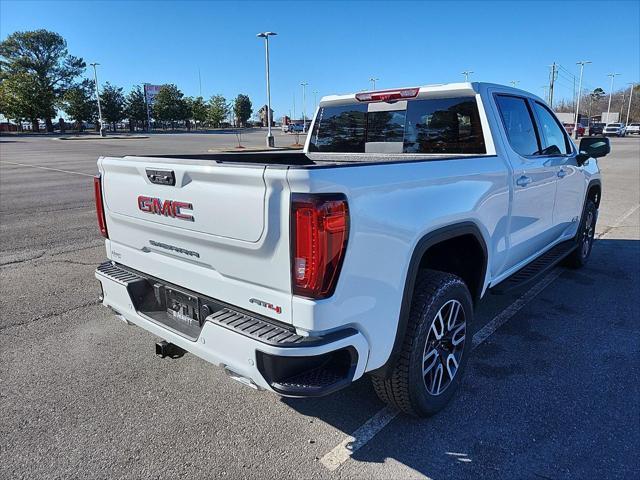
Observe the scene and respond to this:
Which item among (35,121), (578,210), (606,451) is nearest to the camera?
(606,451)

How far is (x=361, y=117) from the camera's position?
168 inches

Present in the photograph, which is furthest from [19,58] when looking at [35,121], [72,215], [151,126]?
[72,215]

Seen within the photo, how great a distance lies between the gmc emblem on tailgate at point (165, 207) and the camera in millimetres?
2525

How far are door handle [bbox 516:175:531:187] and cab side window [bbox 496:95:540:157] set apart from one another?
0.76ft

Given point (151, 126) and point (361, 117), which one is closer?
point (361, 117)

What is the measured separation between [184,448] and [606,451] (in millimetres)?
2313

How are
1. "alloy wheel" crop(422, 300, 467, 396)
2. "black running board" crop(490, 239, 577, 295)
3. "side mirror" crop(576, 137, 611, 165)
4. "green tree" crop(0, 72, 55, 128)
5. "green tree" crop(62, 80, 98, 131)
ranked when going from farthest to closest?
"green tree" crop(62, 80, 98, 131)
"green tree" crop(0, 72, 55, 128)
"side mirror" crop(576, 137, 611, 165)
"black running board" crop(490, 239, 577, 295)
"alloy wheel" crop(422, 300, 467, 396)

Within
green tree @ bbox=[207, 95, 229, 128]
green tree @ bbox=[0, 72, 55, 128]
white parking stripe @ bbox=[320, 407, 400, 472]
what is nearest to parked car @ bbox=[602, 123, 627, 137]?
green tree @ bbox=[207, 95, 229, 128]

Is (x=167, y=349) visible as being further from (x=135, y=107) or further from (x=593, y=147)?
(x=135, y=107)

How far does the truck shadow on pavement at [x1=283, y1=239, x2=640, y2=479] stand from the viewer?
8.34 ft

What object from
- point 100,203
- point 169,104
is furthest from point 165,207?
point 169,104

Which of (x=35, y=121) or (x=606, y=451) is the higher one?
(x=35, y=121)

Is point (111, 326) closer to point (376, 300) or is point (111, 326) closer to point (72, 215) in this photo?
point (376, 300)

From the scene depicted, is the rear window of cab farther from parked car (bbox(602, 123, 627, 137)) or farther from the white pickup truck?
parked car (bbox(602, 123, 627, 137))
